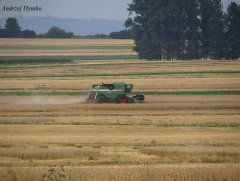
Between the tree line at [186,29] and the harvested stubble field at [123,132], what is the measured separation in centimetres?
4648

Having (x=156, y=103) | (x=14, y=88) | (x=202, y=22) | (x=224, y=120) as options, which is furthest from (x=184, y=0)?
(x=224, y=120)

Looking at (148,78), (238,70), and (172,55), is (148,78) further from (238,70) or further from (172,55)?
(172,55)

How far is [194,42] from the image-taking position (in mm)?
118438

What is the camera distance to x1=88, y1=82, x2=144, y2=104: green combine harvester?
50.9 metres

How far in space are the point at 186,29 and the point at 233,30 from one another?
945cm

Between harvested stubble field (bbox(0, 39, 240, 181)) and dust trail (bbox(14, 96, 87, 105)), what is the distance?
0.08 metres

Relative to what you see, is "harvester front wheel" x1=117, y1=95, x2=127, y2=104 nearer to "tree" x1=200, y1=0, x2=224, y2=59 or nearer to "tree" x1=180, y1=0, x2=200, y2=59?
"tree" x1=200, y1=0, x2=224, y2=59

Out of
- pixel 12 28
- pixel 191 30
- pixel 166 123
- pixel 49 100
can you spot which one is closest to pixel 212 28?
pixel 191 30

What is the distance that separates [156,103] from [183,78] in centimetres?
2386

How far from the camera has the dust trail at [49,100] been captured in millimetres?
54062

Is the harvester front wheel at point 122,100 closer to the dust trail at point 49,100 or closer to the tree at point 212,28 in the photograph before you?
the dust trail at point 49,100

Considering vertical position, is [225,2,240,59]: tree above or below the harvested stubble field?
above

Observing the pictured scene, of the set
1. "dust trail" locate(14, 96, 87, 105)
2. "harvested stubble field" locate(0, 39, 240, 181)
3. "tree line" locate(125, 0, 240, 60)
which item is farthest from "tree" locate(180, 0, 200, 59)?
"dust trail" locate(14, 96, 87, 105)

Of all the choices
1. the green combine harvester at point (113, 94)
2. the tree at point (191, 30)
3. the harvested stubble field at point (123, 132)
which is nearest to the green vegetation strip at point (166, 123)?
the harvested stubble field at point (123, 132)
